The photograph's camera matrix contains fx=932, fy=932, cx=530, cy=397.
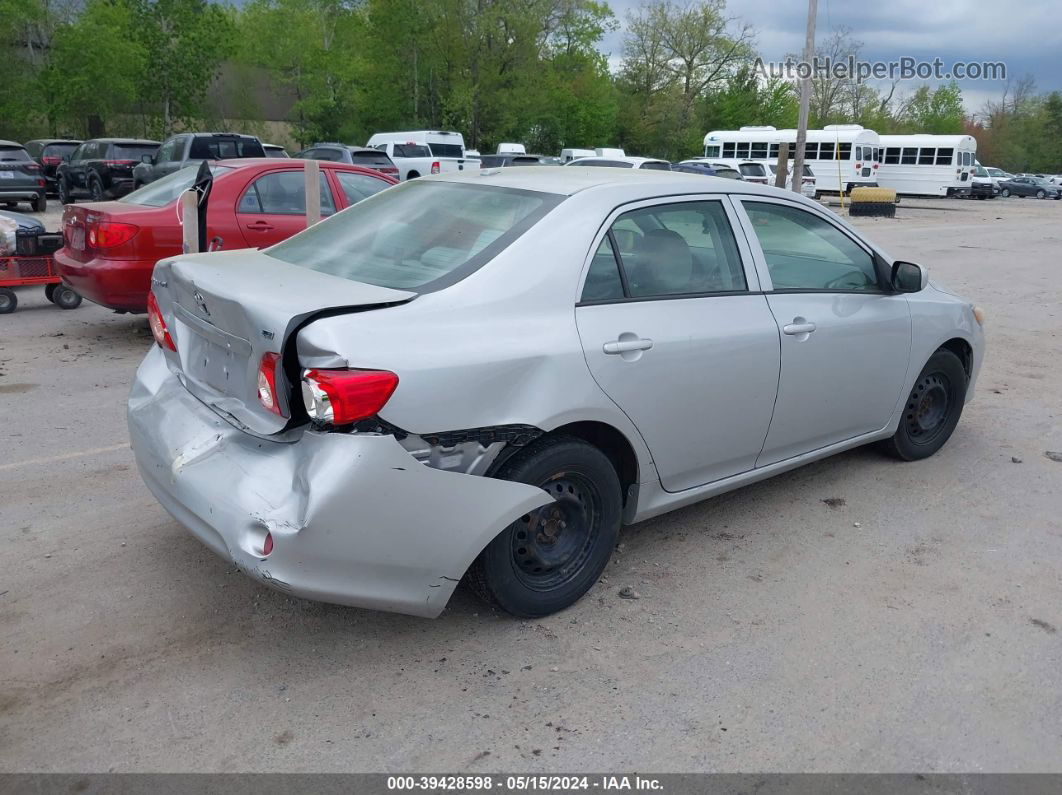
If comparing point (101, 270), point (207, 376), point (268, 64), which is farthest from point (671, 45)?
point (207, 376)

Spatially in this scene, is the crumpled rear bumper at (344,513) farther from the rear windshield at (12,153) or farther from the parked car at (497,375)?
the rear windshield at (12,153)

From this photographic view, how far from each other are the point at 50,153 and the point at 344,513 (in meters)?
27.6

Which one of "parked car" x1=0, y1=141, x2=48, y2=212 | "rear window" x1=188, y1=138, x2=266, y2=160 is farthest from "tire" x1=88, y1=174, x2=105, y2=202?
"rear window" x1=188, y1=138, x2=266, y2=160

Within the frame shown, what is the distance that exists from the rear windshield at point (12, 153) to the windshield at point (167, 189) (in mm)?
15213

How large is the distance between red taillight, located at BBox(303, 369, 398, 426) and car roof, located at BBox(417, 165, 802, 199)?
1.27m

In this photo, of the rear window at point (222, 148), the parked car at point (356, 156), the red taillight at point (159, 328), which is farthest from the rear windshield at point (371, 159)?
the red taillight at point (159, 328)

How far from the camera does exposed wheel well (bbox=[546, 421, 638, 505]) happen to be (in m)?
3.53

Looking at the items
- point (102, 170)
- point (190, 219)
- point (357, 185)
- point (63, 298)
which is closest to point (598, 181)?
point (190, 219)

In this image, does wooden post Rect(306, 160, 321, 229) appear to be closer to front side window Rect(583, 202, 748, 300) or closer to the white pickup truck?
front side window Rect(583, 202, 748, 300)

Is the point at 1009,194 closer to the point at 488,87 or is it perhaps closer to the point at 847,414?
the point at 488,87

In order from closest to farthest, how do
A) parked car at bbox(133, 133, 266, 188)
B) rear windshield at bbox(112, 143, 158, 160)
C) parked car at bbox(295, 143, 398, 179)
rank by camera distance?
1. parked car at bbox(133, 133, 266, 188)
2. rear windshield at bbox(112, 143, 158, 160)
3. parked car at bbox(295, 143, 398, 179)

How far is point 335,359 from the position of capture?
2912mm

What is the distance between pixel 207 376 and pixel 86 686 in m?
1.14

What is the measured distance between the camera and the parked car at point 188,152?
1964 centimetres
